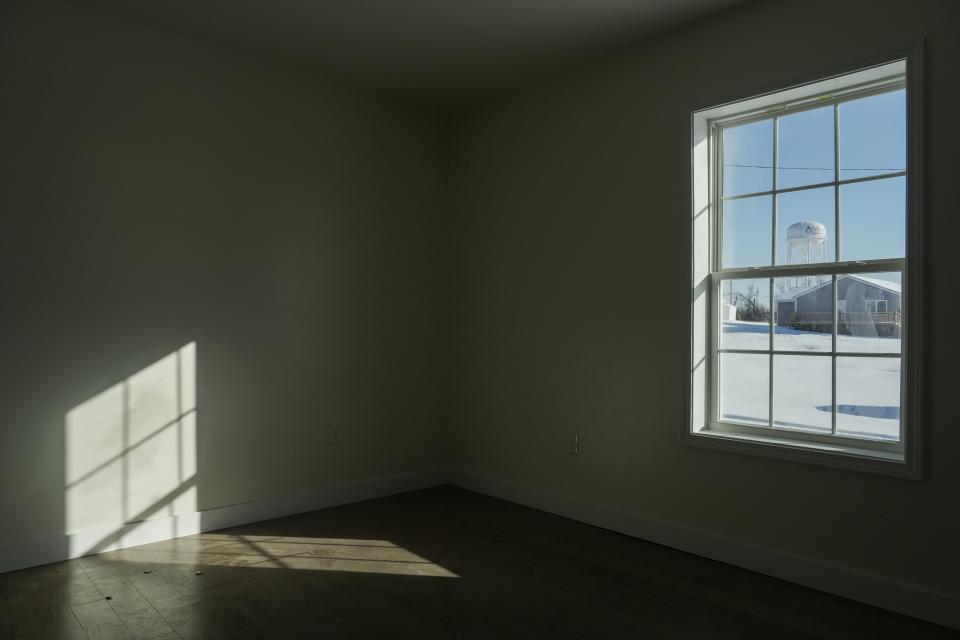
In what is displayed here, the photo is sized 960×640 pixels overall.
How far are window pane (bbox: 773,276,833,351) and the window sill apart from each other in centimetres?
48

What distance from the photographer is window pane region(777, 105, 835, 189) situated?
3258 mm

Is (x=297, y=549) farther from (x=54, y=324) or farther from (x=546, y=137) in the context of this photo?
(x=546, y=137)

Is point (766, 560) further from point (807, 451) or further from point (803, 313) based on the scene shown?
point (803, 313)

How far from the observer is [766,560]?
3.28 metres

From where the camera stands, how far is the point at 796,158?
3.38 meters

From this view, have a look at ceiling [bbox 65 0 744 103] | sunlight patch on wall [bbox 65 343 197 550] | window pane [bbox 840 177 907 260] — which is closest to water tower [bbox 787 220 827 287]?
window pane [bbox 840 177 907 260]

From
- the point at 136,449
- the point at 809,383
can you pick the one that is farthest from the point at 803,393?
the point at 136,449

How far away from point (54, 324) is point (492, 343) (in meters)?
2.74

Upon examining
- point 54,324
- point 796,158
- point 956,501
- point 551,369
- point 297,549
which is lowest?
point 297,549

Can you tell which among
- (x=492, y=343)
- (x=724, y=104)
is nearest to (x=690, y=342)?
(x=724, y=104)

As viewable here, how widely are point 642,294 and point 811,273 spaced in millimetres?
921

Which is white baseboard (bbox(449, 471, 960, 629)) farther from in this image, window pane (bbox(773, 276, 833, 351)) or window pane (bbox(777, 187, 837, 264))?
window pane (bbox(777, 187, 837, 264))

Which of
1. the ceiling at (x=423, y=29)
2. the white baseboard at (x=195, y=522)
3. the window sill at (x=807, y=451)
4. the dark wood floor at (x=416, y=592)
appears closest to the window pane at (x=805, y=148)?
the ceiling at (x=423, y=29)

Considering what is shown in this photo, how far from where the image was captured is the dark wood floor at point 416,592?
2695 millimetres
